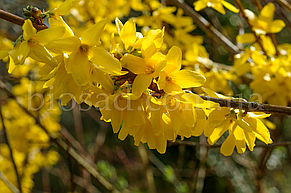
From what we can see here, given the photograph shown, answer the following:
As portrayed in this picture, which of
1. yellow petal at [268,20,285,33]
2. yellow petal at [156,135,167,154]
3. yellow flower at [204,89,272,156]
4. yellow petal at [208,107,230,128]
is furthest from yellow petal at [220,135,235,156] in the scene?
yellow petal at [268,20,285,33]

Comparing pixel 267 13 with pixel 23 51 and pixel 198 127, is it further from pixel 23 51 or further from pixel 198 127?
pixel 23 51

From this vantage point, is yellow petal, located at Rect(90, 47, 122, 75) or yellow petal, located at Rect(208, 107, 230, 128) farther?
yellow petal, located at Rect(208, 107, 230, 128)

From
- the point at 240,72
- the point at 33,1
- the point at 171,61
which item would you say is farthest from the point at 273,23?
the point at 33,1

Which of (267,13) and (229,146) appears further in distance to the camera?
(267,13)

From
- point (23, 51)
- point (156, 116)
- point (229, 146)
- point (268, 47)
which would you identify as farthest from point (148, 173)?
point (23, 51)

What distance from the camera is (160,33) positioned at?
83 centimetres

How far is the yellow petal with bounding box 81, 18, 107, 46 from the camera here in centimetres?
75

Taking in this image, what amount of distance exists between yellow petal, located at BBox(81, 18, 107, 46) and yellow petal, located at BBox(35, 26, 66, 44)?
0.06 m

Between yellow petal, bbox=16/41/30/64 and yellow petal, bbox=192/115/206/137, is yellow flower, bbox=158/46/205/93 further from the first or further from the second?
yellow petal, bbox=16/41/30/64

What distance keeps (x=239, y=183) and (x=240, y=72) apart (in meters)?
2.04

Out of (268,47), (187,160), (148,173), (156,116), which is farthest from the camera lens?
(187,160)

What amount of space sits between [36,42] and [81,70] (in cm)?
16

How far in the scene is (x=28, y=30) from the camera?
28.6 inches

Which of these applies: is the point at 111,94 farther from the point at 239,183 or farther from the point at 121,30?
the point at 239,183
